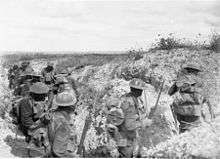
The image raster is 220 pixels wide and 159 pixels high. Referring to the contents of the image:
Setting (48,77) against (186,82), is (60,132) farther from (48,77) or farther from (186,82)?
(48,77)

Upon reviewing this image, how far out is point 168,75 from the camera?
46.7 feet

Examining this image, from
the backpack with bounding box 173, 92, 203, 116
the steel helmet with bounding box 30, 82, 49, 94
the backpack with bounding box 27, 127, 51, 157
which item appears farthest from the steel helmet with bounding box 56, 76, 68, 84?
the backpack with bounding box 173, 92, 203, 116

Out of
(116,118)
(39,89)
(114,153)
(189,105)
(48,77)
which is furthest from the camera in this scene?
(48,77)

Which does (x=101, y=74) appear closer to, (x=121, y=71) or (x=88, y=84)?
(x=88, y=84)

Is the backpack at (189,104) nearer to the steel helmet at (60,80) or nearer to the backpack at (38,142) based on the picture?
the backpack at (38,142)

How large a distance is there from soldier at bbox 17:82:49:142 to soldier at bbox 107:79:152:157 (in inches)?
91.4

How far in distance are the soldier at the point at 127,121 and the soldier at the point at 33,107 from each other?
2321 mm

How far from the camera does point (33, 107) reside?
30.7 ft

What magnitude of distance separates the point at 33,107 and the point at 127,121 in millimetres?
2843

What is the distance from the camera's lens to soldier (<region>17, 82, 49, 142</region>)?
9.14 meters

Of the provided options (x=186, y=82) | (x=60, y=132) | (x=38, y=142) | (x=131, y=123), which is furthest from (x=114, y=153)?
(x=186, y=82)

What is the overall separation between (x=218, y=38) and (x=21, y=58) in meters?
26.0

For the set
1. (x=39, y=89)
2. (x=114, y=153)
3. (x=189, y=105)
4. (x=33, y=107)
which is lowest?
(x=114, y=153)

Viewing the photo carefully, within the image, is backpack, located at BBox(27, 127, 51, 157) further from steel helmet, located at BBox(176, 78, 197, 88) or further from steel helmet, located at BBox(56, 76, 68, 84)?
steel helmet, located at BBox(56, 76, 68, 84)
